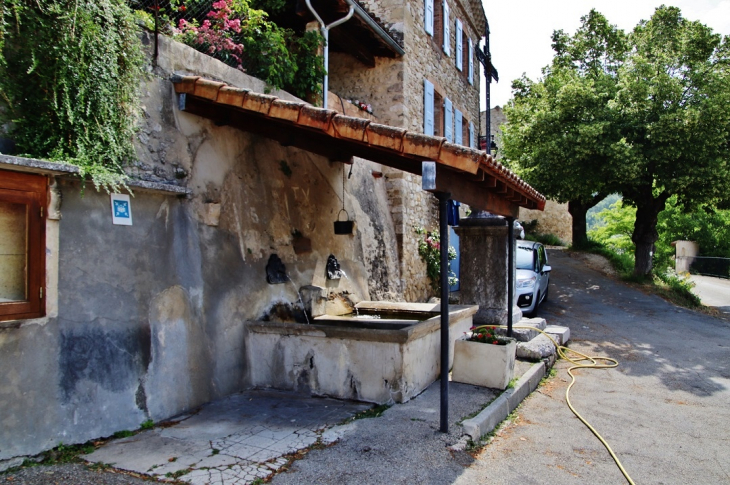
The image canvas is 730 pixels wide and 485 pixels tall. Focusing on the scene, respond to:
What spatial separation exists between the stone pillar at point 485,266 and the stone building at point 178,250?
80 cm

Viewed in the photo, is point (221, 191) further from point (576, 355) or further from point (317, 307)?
point (576, 355)

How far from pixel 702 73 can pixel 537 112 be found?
385 cm

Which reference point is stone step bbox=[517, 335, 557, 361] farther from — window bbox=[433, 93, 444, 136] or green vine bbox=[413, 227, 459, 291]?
window bbox=[433, 93, 444, 136]

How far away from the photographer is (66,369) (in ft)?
11.8

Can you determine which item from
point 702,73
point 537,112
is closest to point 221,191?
point 537,112

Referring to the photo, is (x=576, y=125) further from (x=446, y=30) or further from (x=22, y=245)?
(x=22, y=245)

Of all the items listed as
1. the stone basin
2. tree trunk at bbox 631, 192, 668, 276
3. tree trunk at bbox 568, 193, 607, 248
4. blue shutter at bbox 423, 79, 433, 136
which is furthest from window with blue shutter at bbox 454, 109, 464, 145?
the stone basin

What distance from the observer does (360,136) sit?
4215 millimetres

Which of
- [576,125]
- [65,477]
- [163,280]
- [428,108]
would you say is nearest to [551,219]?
[576,125]

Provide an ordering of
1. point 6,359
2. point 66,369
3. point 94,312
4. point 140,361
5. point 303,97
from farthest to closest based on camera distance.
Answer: point 303,97 < point 140,361 < point 94,312 < point 66,369 < point 6,359

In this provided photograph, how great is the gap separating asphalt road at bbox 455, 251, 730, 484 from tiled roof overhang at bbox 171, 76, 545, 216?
7.45 ft

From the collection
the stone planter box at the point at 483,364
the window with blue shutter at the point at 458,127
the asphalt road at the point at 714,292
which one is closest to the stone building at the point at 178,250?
the stone planter box at the point at 483,364

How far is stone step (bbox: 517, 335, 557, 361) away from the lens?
6.50 metres

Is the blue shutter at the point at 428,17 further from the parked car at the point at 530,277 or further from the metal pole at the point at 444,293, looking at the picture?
the metal pole at the point at 444,293
